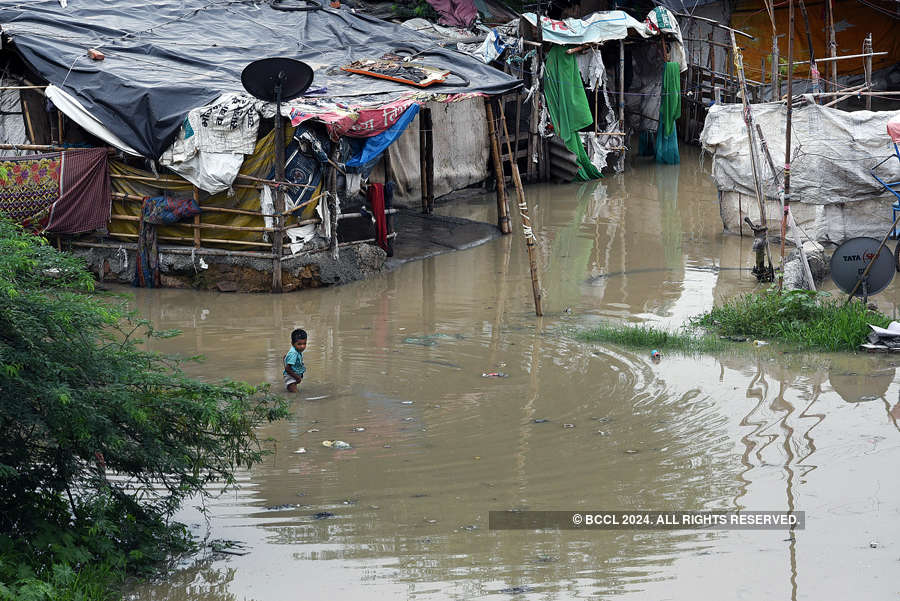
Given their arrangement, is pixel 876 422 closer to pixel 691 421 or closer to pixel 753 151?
pixel 691 421

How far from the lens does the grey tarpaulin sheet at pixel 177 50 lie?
11375mm

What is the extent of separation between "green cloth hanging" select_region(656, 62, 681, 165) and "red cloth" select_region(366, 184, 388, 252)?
27.8 ft

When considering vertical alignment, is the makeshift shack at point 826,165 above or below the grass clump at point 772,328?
above

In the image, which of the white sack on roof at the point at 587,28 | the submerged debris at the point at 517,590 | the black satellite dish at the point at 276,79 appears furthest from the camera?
the white sack on roof at the point at 587,28

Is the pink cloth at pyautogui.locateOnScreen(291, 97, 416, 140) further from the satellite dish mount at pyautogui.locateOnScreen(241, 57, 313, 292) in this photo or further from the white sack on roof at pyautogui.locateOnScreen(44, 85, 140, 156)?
the white sack on roof at pyautogui.locateOnScreen(44, 85, 140, 156)

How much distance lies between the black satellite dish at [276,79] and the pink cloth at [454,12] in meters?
8.25

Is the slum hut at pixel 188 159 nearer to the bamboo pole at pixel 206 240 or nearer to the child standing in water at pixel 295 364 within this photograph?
the bamboo pole at pixel 206 240

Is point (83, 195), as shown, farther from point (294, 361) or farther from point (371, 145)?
point (294, 361)

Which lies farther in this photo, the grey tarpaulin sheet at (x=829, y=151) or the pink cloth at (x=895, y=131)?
the grey tarpaulin sheet at (x=829, y=151)

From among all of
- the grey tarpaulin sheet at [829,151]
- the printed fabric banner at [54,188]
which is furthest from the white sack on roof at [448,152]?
the grey tarpaulin sheet at [829,151]

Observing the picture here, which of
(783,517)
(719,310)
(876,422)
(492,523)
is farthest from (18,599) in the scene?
(719,310)

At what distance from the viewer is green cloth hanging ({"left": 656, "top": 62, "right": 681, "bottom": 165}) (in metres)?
18.9

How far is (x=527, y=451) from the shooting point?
680cm

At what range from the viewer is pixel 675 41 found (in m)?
18.9
